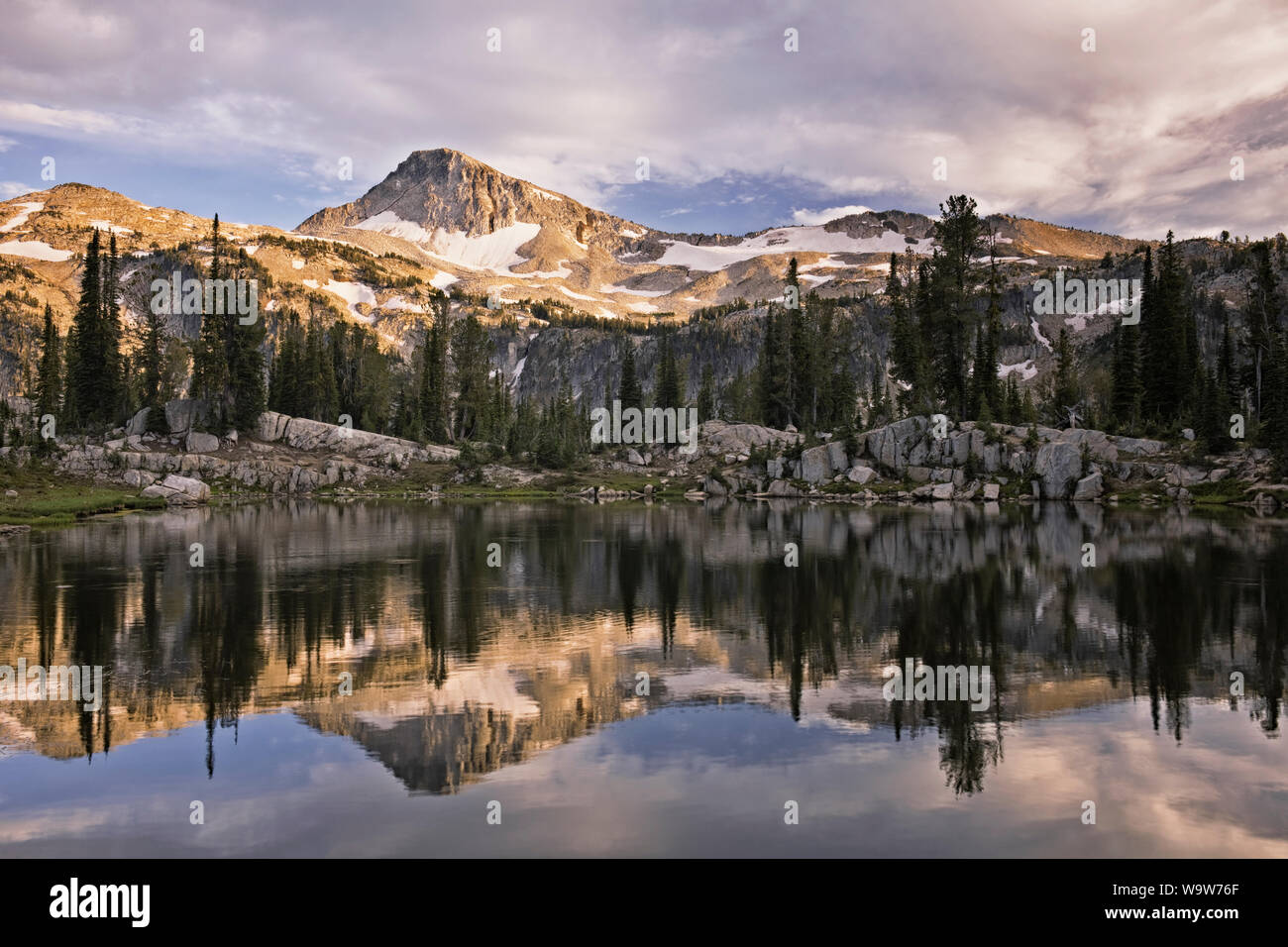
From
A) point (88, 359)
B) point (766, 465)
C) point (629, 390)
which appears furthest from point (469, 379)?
point (766, 465)

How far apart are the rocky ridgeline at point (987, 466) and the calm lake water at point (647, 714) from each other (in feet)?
177

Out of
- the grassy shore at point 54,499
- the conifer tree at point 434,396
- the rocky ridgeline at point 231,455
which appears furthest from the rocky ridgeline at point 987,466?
the grassy shore at point 54,499

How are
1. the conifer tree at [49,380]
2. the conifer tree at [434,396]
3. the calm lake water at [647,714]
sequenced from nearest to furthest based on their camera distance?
the calm lake water at [647,714] < the conifer tree at [49,380] < the conifer tree at [434,396]

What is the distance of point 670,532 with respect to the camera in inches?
2120

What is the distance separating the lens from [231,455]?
10550 cm

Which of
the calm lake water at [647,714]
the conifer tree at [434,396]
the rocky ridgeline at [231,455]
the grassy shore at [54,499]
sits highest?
the conifer tree at [434,396]

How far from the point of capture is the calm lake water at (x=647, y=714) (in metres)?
10.5

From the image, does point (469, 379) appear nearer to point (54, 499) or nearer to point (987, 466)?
point (54, 499)

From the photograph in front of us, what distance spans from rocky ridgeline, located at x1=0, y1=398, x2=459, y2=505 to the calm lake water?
62824mm

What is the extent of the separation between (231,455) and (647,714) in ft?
342

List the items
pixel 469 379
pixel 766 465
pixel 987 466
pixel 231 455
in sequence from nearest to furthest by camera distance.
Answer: pixel 987 466 → pixel 231 455 → pixel 766 465 → pixel 469 379

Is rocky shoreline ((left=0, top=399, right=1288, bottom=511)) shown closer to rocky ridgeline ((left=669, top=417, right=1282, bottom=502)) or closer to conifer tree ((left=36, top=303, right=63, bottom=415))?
rocky ridgeline ((left=669, top=417, right=1282, bottom=502))

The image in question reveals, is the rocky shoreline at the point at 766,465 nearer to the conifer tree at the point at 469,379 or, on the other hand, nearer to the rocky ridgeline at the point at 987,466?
the rocky ridgeline at the point at 987,466
